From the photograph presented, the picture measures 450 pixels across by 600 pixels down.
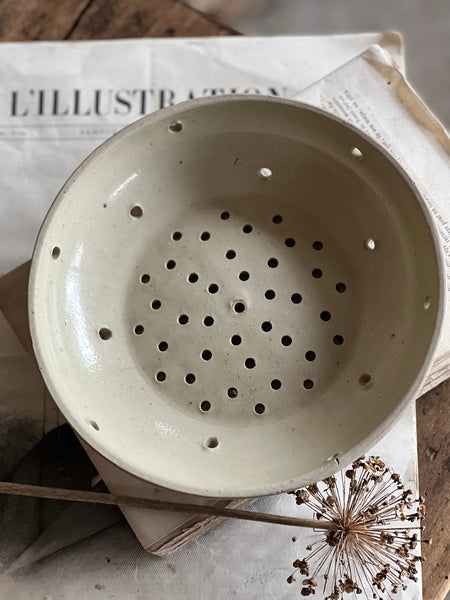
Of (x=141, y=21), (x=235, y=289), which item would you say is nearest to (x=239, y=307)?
(x=235, y=289)

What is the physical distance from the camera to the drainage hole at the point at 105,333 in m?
0.51

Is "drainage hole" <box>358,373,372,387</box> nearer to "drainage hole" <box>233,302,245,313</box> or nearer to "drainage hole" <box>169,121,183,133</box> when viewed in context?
"drainage hole" <box>233,302,245,313</box>

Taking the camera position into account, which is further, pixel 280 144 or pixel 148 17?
pixel 148 17

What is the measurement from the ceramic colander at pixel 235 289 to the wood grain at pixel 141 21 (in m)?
0.29

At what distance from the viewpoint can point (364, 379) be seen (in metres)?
0.49

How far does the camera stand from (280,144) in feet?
1.66

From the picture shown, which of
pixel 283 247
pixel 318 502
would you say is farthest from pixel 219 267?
pixel 318 502

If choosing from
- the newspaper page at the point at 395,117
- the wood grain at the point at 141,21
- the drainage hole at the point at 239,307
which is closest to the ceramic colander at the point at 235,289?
the drainage hole at the point at 239,307

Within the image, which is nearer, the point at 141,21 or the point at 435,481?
the point at 435,481

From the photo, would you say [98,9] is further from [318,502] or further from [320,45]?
[318,502]

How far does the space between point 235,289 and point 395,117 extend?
23 centimetres

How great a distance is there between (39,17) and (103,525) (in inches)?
20.8

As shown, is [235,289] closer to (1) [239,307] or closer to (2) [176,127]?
(1) [239,307]

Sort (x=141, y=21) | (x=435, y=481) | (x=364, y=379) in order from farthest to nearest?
(x=141, y=21)
(x=435, y=481)
(x=364, y=379)
